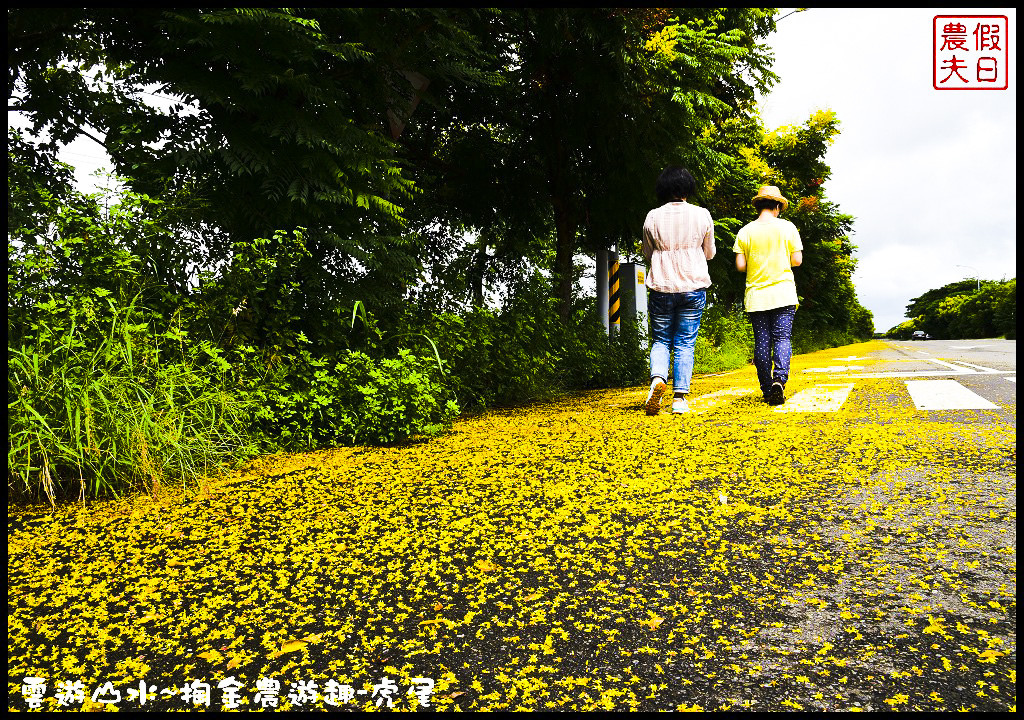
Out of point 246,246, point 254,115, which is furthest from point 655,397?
point 254,115

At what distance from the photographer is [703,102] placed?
8.02 m

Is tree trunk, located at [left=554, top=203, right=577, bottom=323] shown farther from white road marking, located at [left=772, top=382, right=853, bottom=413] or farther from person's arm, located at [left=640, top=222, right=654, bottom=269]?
white road marking, located at [left=772, top=382, right=853, bottom=413]

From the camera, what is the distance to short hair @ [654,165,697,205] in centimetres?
614

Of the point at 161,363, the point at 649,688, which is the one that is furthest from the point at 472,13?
the point at 649,688

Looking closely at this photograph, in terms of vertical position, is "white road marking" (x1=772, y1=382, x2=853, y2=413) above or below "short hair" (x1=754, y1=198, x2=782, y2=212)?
below

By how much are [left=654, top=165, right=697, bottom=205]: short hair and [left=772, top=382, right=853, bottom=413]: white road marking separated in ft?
7.02

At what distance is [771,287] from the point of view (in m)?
6.42

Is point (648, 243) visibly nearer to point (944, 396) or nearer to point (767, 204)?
point (767, 204)

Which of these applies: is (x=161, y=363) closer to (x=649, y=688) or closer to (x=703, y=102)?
(x=649, y=688)

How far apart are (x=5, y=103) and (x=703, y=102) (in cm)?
690

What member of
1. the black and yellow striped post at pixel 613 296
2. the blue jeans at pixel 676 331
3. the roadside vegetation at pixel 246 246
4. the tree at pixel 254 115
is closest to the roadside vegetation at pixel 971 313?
the black and yellow striped post at pixel 613 296

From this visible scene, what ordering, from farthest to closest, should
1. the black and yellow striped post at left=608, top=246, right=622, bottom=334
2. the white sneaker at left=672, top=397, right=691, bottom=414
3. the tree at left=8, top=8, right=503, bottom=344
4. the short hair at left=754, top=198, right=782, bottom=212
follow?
1. the black and yellow striped post at left=608, top=246, right=622, bottom=334
2. the short hair at left=754, top=198, right=782, bottom=212
3. the white sneaker at left=672, top=397, right=691, bottom=414
4. the tree at left=8, top=8, right=503, bottom=344

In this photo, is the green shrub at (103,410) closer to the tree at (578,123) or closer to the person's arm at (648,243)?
the person's arm at (648,243)

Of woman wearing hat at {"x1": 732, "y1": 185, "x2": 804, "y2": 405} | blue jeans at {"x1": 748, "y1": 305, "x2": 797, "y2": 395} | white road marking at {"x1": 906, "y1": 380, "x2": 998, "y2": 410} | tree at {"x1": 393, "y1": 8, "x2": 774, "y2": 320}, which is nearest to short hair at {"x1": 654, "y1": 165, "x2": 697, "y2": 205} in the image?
woman wearing hat at {"x1": 732, "y1": 185, "x2": 804, "y2": 405}
